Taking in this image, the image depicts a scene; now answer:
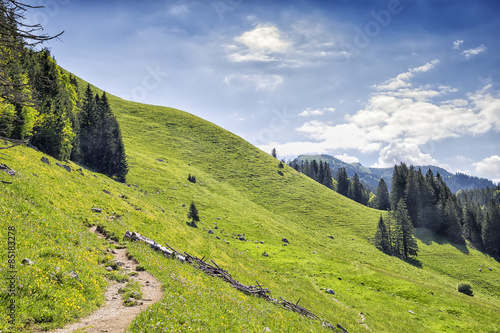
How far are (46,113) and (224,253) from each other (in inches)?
1597

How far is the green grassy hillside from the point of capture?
10812 millimetres

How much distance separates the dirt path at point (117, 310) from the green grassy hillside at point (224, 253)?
1.62 ft

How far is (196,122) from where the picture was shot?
14538 centimetres

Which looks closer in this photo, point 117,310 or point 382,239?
point 117,310

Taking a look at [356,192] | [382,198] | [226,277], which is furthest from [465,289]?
[356,192]

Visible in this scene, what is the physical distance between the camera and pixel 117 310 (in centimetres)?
1036

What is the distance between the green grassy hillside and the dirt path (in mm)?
495

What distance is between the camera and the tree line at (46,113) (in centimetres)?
952

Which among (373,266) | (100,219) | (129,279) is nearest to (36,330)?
(129,279)

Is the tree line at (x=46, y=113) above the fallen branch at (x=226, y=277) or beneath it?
above

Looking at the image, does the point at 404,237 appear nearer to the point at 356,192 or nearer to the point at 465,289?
the point at 465,289

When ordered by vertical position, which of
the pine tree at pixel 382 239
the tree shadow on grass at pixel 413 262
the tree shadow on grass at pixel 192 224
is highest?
the pine tree at pixel 382 239

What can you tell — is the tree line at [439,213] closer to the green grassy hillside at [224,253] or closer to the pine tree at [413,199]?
the pine tree at [413,199]

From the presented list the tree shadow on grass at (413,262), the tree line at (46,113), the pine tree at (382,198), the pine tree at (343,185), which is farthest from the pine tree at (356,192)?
the tree line at (46,113)
